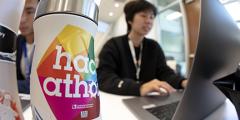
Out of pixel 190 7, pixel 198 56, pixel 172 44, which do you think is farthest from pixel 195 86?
pixel 172 44

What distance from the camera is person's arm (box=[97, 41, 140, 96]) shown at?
0.66 meters

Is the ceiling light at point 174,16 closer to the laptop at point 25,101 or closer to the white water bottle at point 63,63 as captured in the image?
the laptop at point 25,101

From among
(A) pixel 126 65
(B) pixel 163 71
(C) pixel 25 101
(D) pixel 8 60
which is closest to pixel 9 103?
(D) pixel 8 60

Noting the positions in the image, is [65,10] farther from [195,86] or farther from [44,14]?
[195,86]

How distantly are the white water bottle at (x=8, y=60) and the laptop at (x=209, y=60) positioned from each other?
0.64ft

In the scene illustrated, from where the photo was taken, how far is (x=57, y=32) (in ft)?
0.53

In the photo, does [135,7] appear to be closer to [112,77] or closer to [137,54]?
[137,54]

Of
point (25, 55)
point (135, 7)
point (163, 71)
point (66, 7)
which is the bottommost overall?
point (163, 71)

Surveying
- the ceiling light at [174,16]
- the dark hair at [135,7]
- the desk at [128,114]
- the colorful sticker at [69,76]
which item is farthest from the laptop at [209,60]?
the ceiling light at [174,16]

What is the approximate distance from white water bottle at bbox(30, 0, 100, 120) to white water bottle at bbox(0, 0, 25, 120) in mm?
29

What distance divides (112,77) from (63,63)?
62 cm

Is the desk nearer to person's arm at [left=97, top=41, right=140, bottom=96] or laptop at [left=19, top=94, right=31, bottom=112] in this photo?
laptop at [left=19, top=94, right=31, bottom=112]

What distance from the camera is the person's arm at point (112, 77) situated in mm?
663

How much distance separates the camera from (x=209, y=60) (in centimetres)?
27
